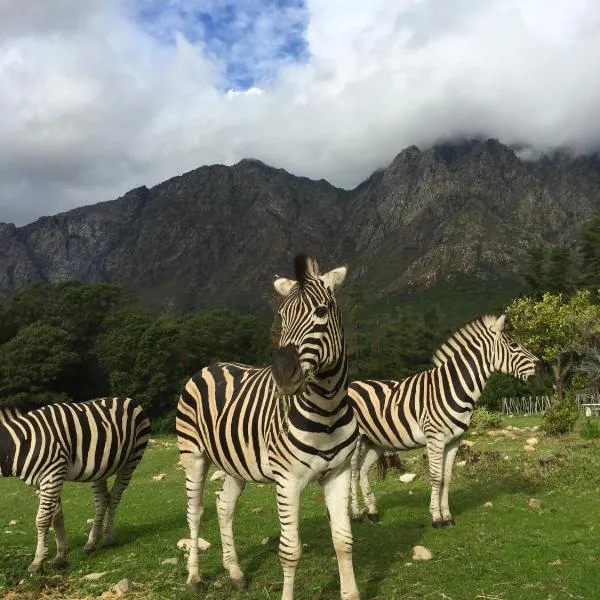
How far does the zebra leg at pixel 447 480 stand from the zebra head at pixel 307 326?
481 centimetres

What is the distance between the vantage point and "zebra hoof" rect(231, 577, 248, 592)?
6230 millimetres

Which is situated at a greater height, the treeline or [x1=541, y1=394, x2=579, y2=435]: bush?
the treeline

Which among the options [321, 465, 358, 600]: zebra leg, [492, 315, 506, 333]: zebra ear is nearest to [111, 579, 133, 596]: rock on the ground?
[321, 465, 358, 600]: zebra leg

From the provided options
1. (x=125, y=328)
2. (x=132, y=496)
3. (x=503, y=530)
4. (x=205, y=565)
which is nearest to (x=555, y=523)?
(x=503, y=530)

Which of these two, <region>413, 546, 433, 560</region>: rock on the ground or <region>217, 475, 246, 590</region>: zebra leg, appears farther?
<region>413, 546, 433, 560</region>: rock on the ground

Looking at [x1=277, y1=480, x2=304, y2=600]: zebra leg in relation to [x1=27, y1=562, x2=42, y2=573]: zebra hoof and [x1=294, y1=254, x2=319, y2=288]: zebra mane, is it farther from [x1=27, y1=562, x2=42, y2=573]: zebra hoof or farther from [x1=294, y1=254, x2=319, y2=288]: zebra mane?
[x1=27, y1=562, x2=42, y2=573]: zebra hoof

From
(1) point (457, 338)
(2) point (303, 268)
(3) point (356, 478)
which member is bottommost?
(3) point (356, 478)

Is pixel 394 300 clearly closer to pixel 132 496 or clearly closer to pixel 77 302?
pixel 77 302

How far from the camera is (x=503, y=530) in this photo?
7488 millimetres

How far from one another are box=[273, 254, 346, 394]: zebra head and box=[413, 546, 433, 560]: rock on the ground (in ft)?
11.7

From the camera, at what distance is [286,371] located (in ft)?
12.2

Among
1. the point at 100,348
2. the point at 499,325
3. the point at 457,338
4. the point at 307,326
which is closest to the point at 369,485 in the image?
the point at 457,338

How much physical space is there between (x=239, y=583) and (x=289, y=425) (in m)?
2.67

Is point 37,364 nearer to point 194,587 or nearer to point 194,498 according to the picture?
point 194,498
